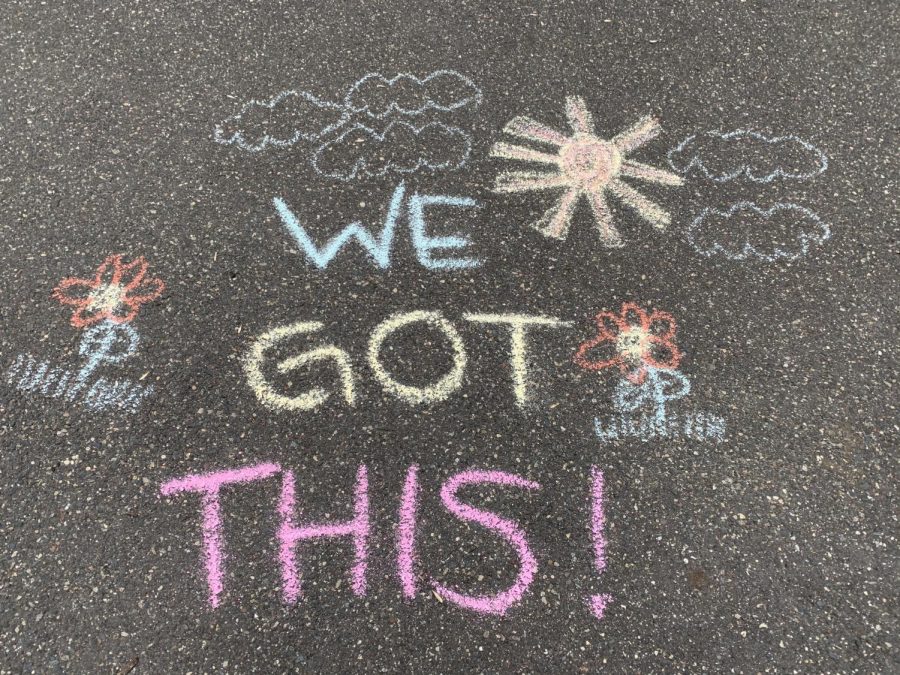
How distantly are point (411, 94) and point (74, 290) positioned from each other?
1603 mm

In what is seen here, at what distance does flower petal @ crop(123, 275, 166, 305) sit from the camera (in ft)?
7.55

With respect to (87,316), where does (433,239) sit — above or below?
above

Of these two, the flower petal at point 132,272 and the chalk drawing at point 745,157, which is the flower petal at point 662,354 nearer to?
the chalk drawing at point 745,157

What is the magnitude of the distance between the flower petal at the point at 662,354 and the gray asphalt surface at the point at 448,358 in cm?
10

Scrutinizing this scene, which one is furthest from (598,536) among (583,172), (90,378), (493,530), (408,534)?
(90,378)

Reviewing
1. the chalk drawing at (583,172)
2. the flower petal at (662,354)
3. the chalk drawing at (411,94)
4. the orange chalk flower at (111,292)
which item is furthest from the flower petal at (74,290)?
the flower petal at (662,354)

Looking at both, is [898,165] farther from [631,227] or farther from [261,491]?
[261,491]

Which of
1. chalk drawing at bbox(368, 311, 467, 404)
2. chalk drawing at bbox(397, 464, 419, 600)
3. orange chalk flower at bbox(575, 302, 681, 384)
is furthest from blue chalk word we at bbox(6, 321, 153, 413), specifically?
orange chalk flower at bbox(575, 302, 681, 384)

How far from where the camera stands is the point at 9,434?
2.05 meters

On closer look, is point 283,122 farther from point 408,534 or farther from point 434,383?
point 408,534

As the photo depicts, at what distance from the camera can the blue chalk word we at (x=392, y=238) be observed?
239cm

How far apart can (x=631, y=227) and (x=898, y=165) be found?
4.00ft

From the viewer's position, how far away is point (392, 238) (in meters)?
2.45

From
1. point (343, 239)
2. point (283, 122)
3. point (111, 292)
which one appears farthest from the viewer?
point (283, 122)
